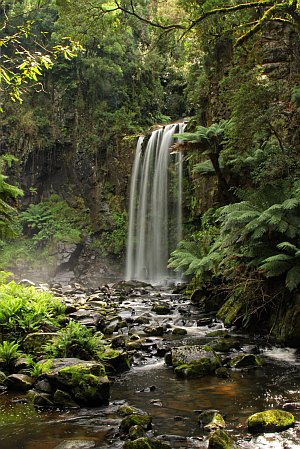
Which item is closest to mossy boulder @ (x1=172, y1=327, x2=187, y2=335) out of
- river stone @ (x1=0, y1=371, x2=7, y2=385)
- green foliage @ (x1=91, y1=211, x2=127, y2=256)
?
river stone @ (x1=0, y1=371, x2=7, y2=385)

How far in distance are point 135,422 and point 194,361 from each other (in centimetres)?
206

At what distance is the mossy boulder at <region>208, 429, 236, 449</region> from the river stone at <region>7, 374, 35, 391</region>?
2.46 m

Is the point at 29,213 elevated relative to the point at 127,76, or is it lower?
lower

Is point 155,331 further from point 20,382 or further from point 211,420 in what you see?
point 211,420

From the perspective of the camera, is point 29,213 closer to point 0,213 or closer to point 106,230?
point 106,230

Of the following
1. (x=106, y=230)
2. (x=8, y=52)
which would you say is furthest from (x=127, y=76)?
(x=106, y=230)

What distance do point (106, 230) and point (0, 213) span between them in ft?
50.7

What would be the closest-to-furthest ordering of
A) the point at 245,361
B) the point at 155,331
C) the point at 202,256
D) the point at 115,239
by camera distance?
the point at 245,361, the point at 155,331, the point at 202,256, the point at 115,239

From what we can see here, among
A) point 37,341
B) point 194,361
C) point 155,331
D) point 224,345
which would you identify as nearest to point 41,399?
point 37,341

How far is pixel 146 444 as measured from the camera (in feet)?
11.5

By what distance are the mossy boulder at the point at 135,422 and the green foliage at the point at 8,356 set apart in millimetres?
2318

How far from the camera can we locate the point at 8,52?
26.0 m

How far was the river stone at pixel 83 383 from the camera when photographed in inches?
185

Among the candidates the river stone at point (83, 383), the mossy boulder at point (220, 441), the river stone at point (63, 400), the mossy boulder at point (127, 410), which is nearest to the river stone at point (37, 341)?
the river stone at point (83, 383)
